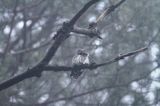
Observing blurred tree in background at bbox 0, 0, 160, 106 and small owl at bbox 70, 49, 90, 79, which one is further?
blurred tree in background at bbox 0, 0, 160, 106

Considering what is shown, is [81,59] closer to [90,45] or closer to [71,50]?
[90,45]

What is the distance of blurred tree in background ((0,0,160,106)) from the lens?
16.3ft

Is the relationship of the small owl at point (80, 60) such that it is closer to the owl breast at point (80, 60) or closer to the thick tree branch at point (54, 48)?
the owl breast at point (80, 60)

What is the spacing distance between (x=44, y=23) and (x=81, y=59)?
9.07 feet

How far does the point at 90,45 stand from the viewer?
511 cm

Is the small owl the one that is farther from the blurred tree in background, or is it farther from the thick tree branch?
the blurred tree in background

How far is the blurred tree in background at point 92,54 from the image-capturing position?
497cm

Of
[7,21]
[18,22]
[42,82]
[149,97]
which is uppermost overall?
[18,22]

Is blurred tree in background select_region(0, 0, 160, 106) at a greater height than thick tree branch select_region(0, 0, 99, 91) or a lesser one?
greater

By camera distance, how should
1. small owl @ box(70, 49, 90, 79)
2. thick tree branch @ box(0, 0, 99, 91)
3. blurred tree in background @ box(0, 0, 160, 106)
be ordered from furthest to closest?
blurred tree in background @ box(0, 0, 160, 106) < small owl @ box(70, 49, 90, 79) < thick tree branch @ box(0, 0, 99, 91)

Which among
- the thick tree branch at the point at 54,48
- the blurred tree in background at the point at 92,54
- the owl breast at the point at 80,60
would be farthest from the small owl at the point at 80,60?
the blurred tree in background at the point at 92,54

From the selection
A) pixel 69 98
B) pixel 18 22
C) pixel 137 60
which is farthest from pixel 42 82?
pixel 137 60

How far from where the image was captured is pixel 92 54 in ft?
16.6

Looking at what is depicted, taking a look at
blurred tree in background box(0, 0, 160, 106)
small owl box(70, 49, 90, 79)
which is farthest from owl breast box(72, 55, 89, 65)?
blurred tree in background box(0, 0, 160, 106)
